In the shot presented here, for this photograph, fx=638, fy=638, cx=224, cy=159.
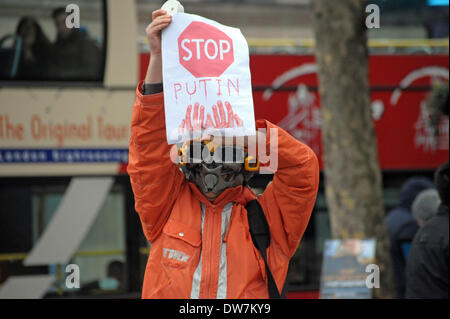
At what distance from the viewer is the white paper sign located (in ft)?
7.45

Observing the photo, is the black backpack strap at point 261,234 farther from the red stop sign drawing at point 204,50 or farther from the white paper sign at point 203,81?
the red stop sign drawing at point 204,50

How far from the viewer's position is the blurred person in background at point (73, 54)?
6.95m

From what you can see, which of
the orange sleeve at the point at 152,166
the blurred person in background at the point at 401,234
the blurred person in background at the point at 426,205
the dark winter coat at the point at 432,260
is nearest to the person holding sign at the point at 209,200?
the orange sleeve at the point at 152,166

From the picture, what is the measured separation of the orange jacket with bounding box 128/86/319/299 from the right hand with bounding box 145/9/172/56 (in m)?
0.18

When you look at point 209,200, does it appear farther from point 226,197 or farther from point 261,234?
point 261,234

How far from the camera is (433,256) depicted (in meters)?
3.87

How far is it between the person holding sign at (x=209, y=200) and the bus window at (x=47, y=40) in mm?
4923

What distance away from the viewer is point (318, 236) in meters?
7.74

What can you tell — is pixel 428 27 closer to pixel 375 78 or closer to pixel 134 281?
pixel 375 78

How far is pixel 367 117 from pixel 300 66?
70.0 inches

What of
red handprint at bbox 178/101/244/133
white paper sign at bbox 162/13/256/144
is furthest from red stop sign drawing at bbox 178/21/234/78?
red handprint at bbox 178/101/244/133

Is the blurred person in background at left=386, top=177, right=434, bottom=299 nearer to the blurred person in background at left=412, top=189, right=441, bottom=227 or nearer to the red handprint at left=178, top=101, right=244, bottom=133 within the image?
the blurred person in background at left=412, top=189, right=441, bottom=227

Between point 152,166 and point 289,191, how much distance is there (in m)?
0.51

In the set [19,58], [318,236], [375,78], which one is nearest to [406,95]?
[375,78]
